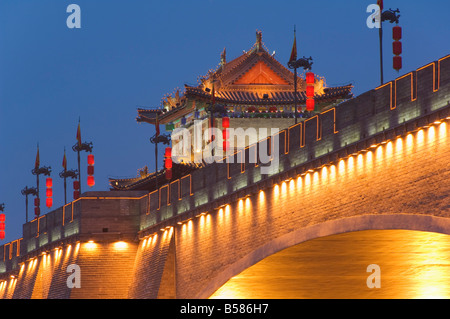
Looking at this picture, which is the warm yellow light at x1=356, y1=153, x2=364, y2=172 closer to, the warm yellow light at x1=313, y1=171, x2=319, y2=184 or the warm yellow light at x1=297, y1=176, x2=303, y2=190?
the warm yellow light at x1=313, y1=171, x2=319, y2=184

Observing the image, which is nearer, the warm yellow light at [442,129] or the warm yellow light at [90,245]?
the warm yellow light at [442,129]

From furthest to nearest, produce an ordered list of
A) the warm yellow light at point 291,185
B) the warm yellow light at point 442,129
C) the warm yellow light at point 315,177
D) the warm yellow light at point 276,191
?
the warm yellow light at point 276,191 < the warm yellow light at point 291,185 < the warm yellow light at point 315,177 < the warm yellow light at point 442,129

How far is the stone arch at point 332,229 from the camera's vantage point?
87.6 ft

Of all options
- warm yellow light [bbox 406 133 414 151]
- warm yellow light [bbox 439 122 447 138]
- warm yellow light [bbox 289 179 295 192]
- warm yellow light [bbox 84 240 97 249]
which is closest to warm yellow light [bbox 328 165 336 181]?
warm yellow light [bbox 289 179 295 192]

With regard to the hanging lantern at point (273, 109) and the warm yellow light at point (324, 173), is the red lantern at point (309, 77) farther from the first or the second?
the hanging lantern at point (273, 109)

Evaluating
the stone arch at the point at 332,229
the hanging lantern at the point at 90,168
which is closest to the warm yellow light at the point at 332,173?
the stone arch at the point at 332,229

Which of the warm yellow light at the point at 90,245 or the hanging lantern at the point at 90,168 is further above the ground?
the hanging lantern at the point at 90,168

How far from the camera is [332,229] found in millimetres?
31219

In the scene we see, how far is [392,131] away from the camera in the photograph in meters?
28.5

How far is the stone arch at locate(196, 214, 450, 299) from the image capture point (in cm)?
2670

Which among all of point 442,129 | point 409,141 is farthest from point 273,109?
point 442,129

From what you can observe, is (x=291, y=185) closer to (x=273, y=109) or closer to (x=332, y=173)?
(x=332, y=173)

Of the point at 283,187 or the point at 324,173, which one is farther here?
the point at 283,187
